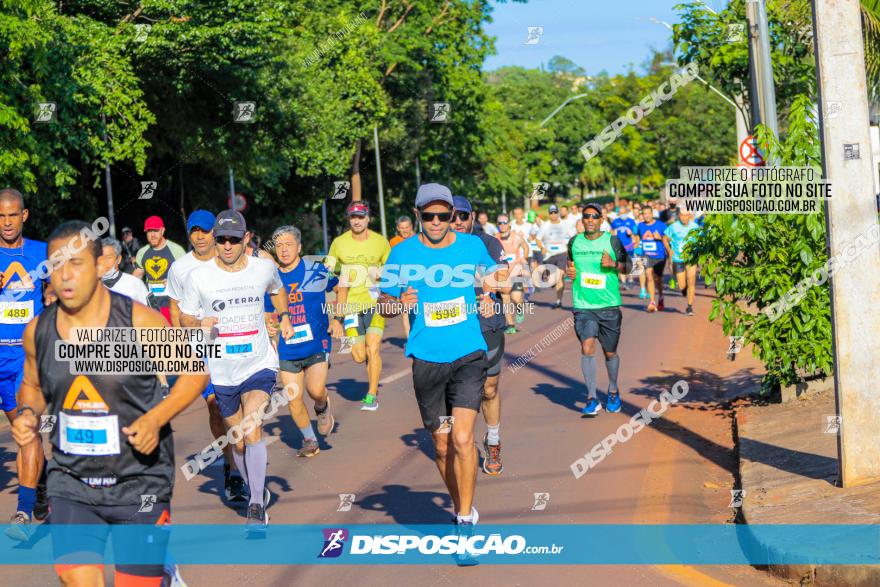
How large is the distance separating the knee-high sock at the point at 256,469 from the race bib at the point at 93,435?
2.98 metres

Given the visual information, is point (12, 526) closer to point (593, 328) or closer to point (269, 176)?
point (593, 328)

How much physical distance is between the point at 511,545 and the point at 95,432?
10.5 ft

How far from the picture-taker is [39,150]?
17.5 metres

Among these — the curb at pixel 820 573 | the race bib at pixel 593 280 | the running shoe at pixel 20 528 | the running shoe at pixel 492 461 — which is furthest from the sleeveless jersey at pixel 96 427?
the race bib at pixel 593 280

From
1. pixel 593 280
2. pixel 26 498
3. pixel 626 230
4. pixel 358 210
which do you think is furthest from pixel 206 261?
pixel 626 230

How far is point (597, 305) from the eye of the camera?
1157cm

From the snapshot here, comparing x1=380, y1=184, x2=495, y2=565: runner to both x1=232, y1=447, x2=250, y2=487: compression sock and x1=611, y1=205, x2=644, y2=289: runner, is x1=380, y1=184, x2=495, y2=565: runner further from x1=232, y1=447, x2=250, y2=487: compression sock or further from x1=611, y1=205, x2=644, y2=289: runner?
x1=611, y1=205, x2=644, y2=289: runner

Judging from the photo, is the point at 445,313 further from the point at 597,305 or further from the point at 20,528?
the point at 597,305

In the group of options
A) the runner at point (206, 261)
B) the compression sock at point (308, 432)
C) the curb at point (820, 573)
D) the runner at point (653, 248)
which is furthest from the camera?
the runner at point (653, 248)

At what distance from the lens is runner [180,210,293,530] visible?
24.9 feet

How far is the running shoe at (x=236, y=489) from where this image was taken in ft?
27.7

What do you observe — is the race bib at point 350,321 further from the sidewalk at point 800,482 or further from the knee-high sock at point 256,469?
the knee-high sock at point 256,469

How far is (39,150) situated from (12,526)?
36.3ft

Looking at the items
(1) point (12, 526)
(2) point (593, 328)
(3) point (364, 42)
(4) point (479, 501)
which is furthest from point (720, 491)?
(3) point (364, 42)
